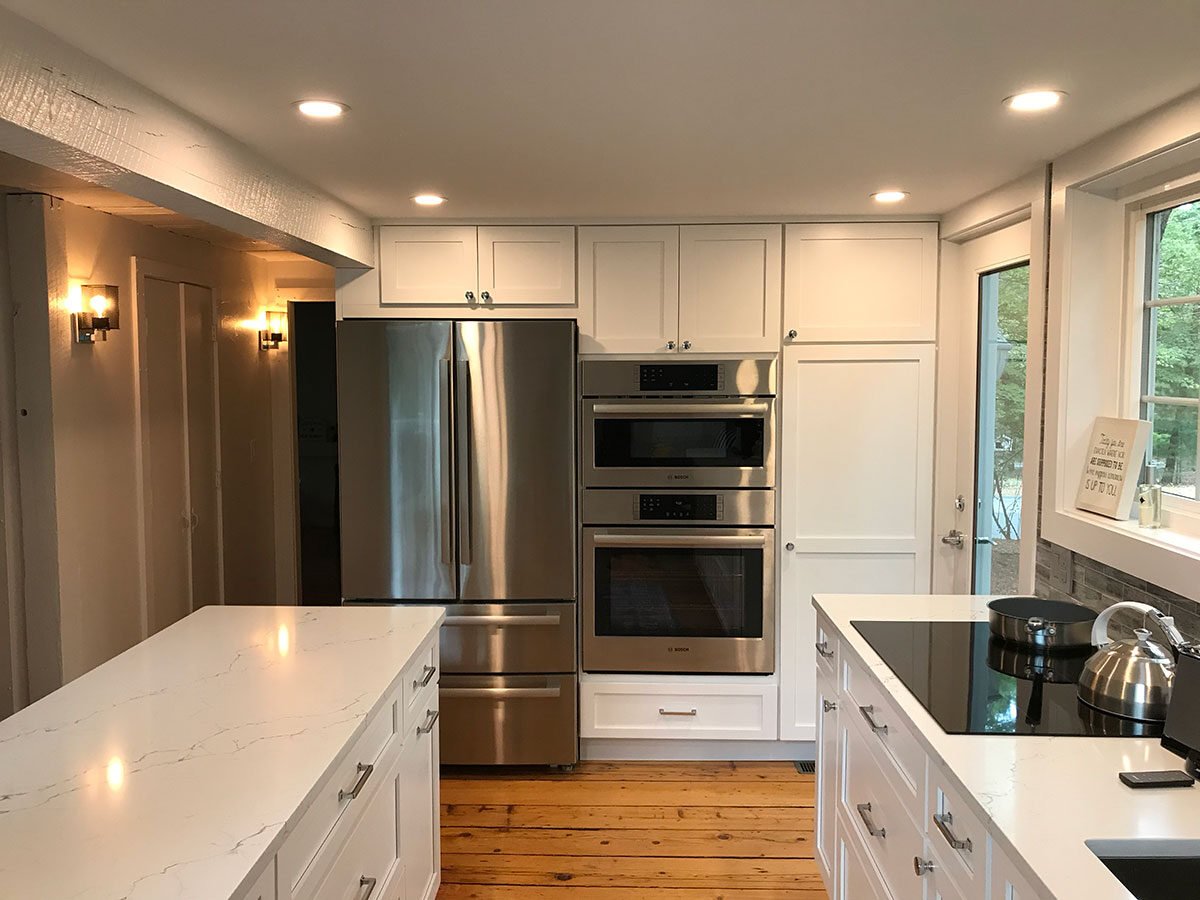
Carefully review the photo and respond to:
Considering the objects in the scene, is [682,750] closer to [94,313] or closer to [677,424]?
[677,424]

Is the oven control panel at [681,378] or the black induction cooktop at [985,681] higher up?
the oven control panel at [681,378]

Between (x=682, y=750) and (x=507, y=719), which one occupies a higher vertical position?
(x=507, y=719)

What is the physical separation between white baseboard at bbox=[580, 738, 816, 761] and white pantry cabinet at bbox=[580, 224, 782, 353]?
1631 millimetres

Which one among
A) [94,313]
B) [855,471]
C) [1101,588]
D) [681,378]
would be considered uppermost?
[94,313]

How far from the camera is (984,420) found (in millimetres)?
3518

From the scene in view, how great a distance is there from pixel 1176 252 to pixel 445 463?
2.47 m

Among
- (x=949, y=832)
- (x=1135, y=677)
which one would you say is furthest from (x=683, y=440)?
(x=949, y=832)

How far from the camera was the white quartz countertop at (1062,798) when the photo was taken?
1.27 meters

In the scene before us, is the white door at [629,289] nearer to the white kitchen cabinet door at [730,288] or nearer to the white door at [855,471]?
the white kitchen cabinet door at [730,288]

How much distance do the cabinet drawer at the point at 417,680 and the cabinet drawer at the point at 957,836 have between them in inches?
47.9

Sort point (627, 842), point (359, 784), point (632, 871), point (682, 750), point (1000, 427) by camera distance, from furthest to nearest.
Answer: point (682, 750) → point (1000, 427) → point (627, 842) → point (632, 871) → point (359, 784)

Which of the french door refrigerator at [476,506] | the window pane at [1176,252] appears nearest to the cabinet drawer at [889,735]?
the window pane at [1176,252]

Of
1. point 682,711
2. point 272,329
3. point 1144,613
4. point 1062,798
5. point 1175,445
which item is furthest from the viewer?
point 272,329

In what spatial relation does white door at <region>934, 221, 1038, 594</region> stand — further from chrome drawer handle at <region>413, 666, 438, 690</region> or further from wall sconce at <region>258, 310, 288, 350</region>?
wall sconce at <region>258, 310, 288, 350</region>
